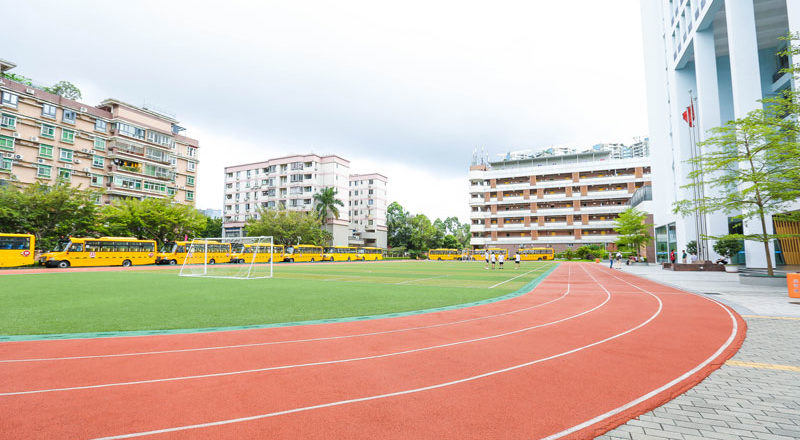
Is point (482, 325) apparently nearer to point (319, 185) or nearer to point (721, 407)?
point (721, 407)

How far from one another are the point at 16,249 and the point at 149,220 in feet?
39.5

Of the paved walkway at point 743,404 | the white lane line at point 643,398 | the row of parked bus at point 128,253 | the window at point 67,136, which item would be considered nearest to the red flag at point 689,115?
the paved walkway at point 743,404

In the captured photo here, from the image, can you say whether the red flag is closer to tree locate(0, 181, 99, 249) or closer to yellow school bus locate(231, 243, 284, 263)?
yellow school bus locate(231, 243, 284, 263)

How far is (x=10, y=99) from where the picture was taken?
40969mm

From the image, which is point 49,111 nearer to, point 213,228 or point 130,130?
point 130,130

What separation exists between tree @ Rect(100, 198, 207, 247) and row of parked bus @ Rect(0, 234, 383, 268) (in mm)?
2587

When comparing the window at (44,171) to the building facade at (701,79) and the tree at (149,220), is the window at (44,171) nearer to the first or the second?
the tree at (149,220)

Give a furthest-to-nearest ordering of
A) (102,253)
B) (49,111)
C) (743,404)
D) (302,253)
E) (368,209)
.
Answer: (368,209), (302,253), (49,111), (102,253), (743,404)

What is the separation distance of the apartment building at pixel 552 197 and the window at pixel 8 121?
229 ft

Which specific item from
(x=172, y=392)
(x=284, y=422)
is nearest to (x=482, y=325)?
(x=284, y=422)

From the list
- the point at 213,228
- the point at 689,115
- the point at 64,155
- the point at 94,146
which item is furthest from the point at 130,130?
the point at 689,115

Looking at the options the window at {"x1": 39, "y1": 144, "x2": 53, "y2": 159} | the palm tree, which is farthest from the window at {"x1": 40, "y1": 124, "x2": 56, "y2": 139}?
the palm tree

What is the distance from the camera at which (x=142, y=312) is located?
9.73 m

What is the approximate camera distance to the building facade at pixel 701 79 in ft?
71.7
